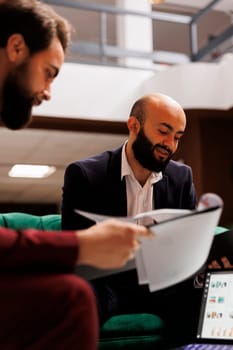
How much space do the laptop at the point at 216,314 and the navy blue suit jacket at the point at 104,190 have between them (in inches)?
12.9

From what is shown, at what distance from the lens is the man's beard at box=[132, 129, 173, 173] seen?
7.27 ft

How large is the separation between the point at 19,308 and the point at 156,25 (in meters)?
9.18

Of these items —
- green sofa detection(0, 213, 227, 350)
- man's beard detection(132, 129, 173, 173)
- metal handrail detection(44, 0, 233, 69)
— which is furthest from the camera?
metal handrail detection(44, 0, 233, 69)

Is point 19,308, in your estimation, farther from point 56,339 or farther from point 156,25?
point 156,25

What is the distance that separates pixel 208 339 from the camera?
1.87 metres

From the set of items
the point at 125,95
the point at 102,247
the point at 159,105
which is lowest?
the point at 102,247

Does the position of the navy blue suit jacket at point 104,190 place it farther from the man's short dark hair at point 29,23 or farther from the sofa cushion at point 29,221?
the man's short dark hair at point 29,23

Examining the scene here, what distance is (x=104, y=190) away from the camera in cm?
A: 208

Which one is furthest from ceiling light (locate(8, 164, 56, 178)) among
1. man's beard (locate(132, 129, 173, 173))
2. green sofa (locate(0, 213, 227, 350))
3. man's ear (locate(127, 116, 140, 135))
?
green sofa (locate(0, 213, 227, 350))

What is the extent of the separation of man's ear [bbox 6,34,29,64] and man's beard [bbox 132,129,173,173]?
3.50ft

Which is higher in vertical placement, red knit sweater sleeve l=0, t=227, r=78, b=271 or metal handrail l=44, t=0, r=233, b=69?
metal handrail l=44, t=0, r=233, b=69

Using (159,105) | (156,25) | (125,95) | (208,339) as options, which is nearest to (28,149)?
(125,95)

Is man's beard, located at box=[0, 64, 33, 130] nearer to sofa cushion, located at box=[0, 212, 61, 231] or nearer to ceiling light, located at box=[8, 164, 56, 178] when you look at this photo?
sofa cushion, located at box=[0, 212, 61, 231]

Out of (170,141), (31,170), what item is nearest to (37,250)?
(170,141)
